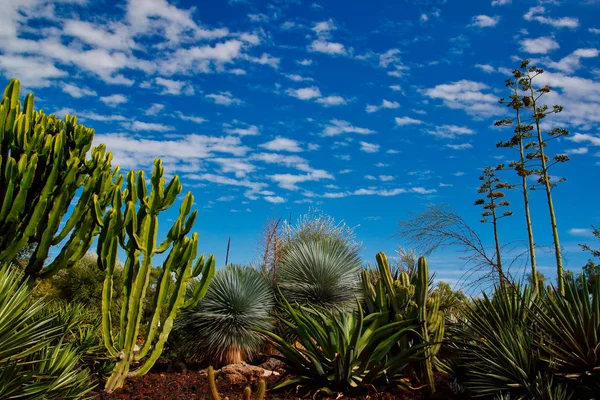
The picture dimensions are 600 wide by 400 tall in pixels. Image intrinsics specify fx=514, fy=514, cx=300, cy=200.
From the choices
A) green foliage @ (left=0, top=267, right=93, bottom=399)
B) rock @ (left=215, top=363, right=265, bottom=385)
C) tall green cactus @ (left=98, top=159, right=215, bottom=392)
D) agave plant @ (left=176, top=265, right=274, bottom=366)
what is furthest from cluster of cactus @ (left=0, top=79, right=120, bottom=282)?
agave plant @ (left=176, top=265, right=274, bottom=366)

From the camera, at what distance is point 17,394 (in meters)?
4.80

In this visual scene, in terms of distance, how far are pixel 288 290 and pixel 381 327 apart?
552cm

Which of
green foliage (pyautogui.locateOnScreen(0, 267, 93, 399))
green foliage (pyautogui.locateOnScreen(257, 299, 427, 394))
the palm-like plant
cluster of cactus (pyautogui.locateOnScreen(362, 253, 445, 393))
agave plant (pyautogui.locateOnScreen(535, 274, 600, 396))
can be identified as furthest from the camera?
the palm-like plant

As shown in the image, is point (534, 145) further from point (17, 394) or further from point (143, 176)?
point (17, 394)

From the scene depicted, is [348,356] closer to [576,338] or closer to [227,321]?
[576,338]

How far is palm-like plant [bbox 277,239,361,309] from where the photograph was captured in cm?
1104

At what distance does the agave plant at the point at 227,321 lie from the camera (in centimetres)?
980

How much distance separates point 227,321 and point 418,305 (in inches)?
185

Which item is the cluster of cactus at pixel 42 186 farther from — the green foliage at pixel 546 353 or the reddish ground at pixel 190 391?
the green foliage at pixel 546 353

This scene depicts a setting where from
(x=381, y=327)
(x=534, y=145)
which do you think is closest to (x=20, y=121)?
(x=381, y=327)

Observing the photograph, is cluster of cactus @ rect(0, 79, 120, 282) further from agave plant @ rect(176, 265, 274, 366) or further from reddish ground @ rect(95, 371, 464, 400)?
agave plant @ rect(176, 265, 274, 366)

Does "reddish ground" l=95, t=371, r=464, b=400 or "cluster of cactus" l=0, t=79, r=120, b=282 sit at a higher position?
"cluster of cactus" l=0, t=79, r=120, b=282

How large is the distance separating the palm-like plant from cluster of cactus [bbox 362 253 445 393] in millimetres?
4114

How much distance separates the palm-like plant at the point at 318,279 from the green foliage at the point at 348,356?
181 inches
